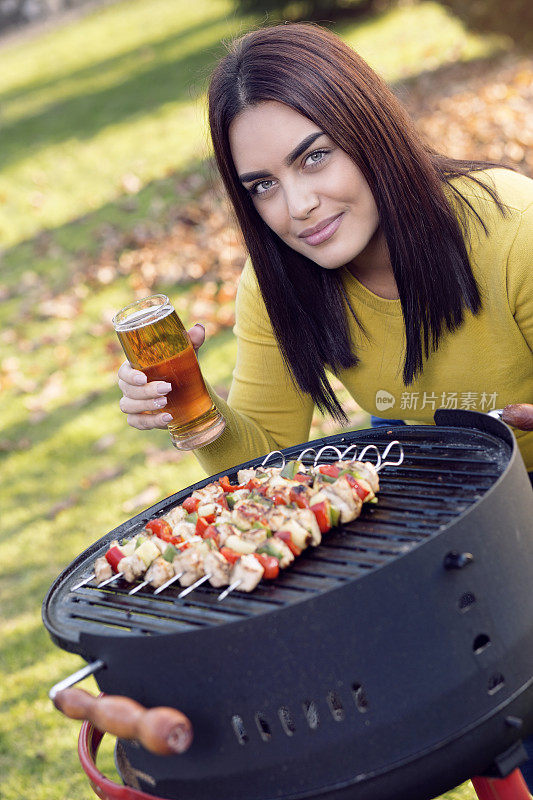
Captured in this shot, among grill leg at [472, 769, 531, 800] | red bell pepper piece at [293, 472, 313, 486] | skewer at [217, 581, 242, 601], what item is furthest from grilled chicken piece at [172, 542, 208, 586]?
grill leg at [472, 769, 531, 800]

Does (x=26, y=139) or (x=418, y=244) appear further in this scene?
(x=26, y=139)

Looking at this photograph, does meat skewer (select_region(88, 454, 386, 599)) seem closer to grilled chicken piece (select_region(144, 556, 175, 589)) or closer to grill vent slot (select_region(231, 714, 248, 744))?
grilled chicken piece (select_region(144, 556, 175, 589))

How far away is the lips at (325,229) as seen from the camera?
237 centimetres

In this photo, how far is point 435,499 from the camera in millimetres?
1856

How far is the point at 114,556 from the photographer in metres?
1.98

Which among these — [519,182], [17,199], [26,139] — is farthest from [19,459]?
[26,139]

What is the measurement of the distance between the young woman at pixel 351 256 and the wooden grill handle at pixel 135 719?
878 mm

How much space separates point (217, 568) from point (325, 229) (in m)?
1.04

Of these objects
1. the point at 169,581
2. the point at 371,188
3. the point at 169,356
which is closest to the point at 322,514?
the point at 169,581

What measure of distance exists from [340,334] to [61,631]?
1.30 metres

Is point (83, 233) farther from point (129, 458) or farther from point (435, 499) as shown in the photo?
point (435, 499)

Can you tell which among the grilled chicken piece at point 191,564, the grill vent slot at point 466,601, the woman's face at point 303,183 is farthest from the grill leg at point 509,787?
the woman's face at point 303,183

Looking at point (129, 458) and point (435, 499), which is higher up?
point (435, 499)

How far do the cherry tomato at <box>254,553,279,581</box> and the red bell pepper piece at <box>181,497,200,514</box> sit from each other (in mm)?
420
